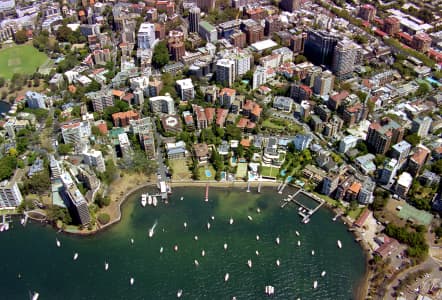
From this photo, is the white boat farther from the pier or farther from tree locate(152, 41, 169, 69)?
tree locate(152, 41, 169, 69)

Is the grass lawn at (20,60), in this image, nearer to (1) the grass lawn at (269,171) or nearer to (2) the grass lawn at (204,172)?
A: (2) the grass lawn at (204,172)

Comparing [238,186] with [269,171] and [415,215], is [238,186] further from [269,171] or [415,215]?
[415,215]

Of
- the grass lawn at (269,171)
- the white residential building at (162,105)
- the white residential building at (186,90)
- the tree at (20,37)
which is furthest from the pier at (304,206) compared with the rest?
the tree at (20,37)

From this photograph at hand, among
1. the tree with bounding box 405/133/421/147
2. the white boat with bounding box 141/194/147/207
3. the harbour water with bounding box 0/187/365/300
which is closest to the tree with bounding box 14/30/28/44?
the harbour water with bounding box 0/187/365/300

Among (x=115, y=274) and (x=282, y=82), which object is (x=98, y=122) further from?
(x=282, y=82)

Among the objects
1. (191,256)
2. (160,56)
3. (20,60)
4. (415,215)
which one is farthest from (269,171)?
(20,60)

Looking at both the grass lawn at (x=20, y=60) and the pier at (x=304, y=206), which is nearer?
the pier at (x=304, y=206)

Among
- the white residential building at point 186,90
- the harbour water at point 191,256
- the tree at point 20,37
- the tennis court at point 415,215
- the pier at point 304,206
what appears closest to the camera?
the harbour water at point 191,256
